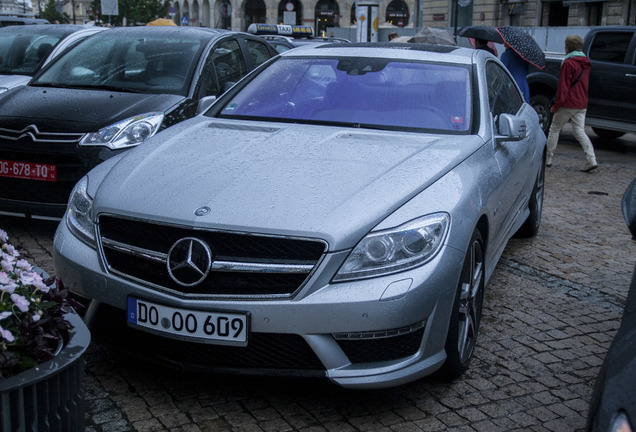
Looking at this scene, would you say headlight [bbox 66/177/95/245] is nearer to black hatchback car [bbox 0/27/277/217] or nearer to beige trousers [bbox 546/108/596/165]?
black hatchback car [bbox 0/27/277/217]

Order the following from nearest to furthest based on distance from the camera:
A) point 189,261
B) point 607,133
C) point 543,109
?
point 189,261, point 543,109, point 607,133

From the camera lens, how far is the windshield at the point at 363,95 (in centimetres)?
456

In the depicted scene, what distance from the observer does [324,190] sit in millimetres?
3537

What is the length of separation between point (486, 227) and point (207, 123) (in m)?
1.67

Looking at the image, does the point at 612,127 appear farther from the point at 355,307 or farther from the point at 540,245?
the point at 355,307

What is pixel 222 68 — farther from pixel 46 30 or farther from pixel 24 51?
pixel 46 30

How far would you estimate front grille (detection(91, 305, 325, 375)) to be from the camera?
3266 millimetres

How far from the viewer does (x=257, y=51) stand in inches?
332

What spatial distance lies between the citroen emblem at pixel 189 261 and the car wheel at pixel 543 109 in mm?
11393

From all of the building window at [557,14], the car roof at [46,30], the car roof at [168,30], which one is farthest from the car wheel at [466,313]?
the building window at [557,14]

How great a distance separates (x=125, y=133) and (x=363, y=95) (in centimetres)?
211

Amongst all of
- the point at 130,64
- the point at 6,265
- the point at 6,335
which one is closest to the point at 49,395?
the point at 6,335

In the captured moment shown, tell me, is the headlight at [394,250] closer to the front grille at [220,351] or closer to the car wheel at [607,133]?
the front grille at [220,351]

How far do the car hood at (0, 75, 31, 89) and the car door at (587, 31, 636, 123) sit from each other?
29.0ft
